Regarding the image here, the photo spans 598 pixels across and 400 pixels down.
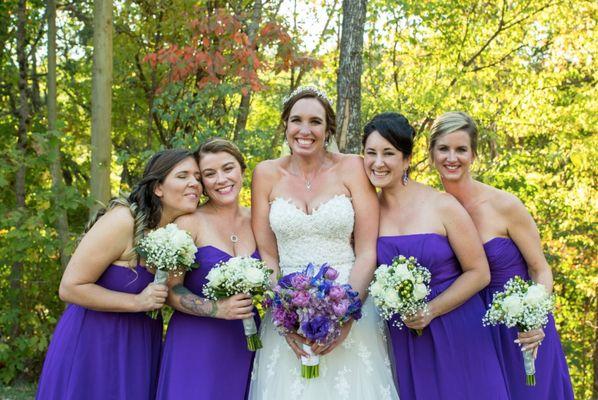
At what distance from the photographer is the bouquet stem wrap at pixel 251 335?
14.4ft

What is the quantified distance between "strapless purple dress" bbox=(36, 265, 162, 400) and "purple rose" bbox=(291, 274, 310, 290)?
1.12 meters

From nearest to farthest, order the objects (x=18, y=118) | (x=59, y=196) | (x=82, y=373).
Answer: (x=82, y=373) → (x=59, y=196) → (x=18, y=118)

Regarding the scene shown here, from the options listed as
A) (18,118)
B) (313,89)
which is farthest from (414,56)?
(313,89)

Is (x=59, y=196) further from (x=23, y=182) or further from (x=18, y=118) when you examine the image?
(x=18, y=118)

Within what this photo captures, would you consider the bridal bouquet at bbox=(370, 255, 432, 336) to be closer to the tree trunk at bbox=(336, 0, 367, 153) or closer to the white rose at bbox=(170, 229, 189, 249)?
the white rose at bbox=(170, 229, 189, 249)

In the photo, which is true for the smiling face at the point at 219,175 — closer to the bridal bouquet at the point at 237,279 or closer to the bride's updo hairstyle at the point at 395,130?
the bridal bouquet at the point at 237,279

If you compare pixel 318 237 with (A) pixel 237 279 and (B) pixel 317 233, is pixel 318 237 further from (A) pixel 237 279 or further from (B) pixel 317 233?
(A) pixel 237 279

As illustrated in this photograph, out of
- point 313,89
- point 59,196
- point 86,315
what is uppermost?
point 313,89

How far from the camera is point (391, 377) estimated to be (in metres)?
Answer: 4.52

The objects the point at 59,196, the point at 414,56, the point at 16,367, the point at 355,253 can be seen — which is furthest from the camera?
the point at 414,56

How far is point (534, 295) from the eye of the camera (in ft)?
13.2

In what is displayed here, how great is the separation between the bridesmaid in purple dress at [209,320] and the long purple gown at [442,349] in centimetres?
108

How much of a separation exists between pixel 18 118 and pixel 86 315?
647cm

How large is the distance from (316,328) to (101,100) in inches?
178
